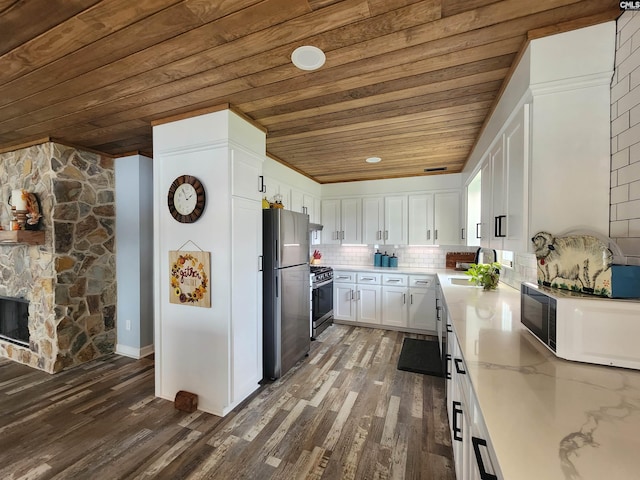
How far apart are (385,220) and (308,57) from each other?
3296 millimetres

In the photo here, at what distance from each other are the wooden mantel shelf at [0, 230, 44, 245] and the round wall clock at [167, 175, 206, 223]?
1775 millimetres

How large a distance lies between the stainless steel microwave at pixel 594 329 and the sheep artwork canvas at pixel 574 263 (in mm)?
75

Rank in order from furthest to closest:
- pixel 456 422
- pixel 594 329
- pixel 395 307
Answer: pixel 395 307 → pixel 456 422 → pixel 594 329

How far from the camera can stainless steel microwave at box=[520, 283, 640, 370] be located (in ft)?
3.23

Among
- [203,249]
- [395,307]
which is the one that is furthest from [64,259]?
[395,307]

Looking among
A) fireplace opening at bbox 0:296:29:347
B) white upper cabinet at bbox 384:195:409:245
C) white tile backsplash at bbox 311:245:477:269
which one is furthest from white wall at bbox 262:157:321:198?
fireplace opening at bbox 0:296:29:347

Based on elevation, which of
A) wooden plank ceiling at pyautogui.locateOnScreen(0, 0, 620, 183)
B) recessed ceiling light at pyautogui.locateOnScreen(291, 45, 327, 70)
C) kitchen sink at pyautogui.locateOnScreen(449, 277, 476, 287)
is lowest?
kitchen sink at pyautogui.locateOnScreen(449, 277, 476, 287)

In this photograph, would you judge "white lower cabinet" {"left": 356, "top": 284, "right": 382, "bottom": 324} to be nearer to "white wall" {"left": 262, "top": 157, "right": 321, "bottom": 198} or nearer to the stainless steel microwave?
"white wall" {"left": 262, "top": 157, "right": 321, "bottom": 198}

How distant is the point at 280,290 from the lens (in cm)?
268

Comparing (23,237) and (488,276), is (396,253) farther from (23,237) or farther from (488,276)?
(23,237)

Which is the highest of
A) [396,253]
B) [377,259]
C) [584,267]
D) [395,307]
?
[584,267]

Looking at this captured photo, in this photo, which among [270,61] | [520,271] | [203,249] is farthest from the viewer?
[520,271]

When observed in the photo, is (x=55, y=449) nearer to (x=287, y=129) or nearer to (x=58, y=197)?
(x=58, y=197)

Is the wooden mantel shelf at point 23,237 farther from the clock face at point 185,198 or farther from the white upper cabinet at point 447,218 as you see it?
the white upper cabinet at point 447,218
